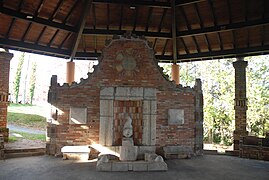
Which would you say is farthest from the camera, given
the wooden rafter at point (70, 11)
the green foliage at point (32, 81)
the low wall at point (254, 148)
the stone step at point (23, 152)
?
the green foliage at point (32, 81)

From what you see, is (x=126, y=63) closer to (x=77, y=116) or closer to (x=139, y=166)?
(x=77, y=116)

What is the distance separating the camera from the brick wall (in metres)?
9.47

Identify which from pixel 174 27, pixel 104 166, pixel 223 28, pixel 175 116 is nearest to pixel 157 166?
pixel 104 166

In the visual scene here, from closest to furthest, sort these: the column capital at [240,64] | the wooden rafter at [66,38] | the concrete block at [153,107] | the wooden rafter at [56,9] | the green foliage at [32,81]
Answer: the wooden rafter at [56,9] → the concrete block at [153,107] → the column capital at [240,64] → the wooden rafter at [66,38] → the green foliage at [32,81]

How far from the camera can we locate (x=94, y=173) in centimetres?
699

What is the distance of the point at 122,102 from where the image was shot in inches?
383

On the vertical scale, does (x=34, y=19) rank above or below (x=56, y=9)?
below

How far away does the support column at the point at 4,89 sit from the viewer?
34.9ft

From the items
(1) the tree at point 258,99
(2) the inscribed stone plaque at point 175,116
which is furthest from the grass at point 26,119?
(1) the tree at point 258,99

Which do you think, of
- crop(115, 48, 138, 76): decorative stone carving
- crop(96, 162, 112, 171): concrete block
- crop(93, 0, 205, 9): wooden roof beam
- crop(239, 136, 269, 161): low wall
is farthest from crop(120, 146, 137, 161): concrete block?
crop(93, 0, 205, 9): wooden roof beam

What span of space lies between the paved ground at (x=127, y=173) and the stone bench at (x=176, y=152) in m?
0.58

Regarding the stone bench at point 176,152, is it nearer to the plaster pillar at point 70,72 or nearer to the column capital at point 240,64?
the column capital at point 240,64

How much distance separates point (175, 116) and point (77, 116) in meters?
4.33

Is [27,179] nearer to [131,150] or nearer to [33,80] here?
[131,150]
